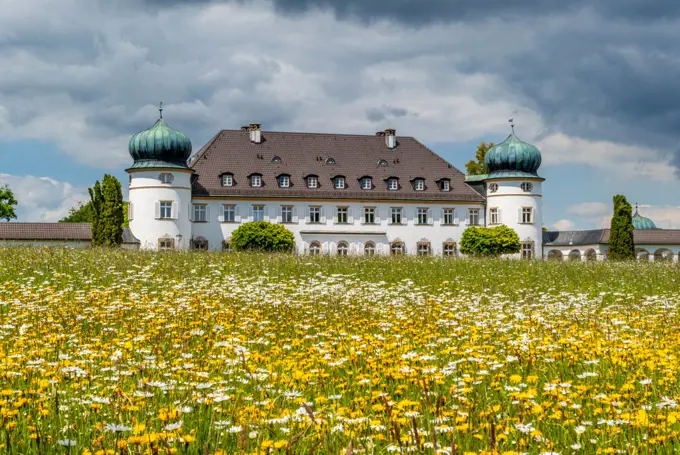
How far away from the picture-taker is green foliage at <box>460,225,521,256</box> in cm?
5525

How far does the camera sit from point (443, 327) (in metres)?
10.2

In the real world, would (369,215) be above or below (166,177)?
below

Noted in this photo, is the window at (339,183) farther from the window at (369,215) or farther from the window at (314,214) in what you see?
the window at (369,215)

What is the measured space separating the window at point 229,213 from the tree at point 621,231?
28.0 m

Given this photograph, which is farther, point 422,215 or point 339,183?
point 422,215

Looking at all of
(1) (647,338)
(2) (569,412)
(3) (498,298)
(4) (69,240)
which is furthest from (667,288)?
(4) (69,240)

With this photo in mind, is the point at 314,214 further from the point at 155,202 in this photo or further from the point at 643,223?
the point at 643,223

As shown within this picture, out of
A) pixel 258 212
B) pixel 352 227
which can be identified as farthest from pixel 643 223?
pixel 258 212

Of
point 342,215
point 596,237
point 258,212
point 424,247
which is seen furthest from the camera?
point 596,237

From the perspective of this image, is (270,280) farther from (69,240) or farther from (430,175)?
(430,175)

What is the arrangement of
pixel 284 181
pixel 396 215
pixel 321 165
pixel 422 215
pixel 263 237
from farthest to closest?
1. pixel 422 215
2. pixel 396 215
3. pixel 321 165
4. pixel 284 181
5. pixel 263 237

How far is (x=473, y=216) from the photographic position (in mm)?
60219

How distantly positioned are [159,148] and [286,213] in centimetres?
1050

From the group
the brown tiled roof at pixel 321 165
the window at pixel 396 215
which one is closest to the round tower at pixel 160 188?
the brown tiled roof at pixel 321 165
